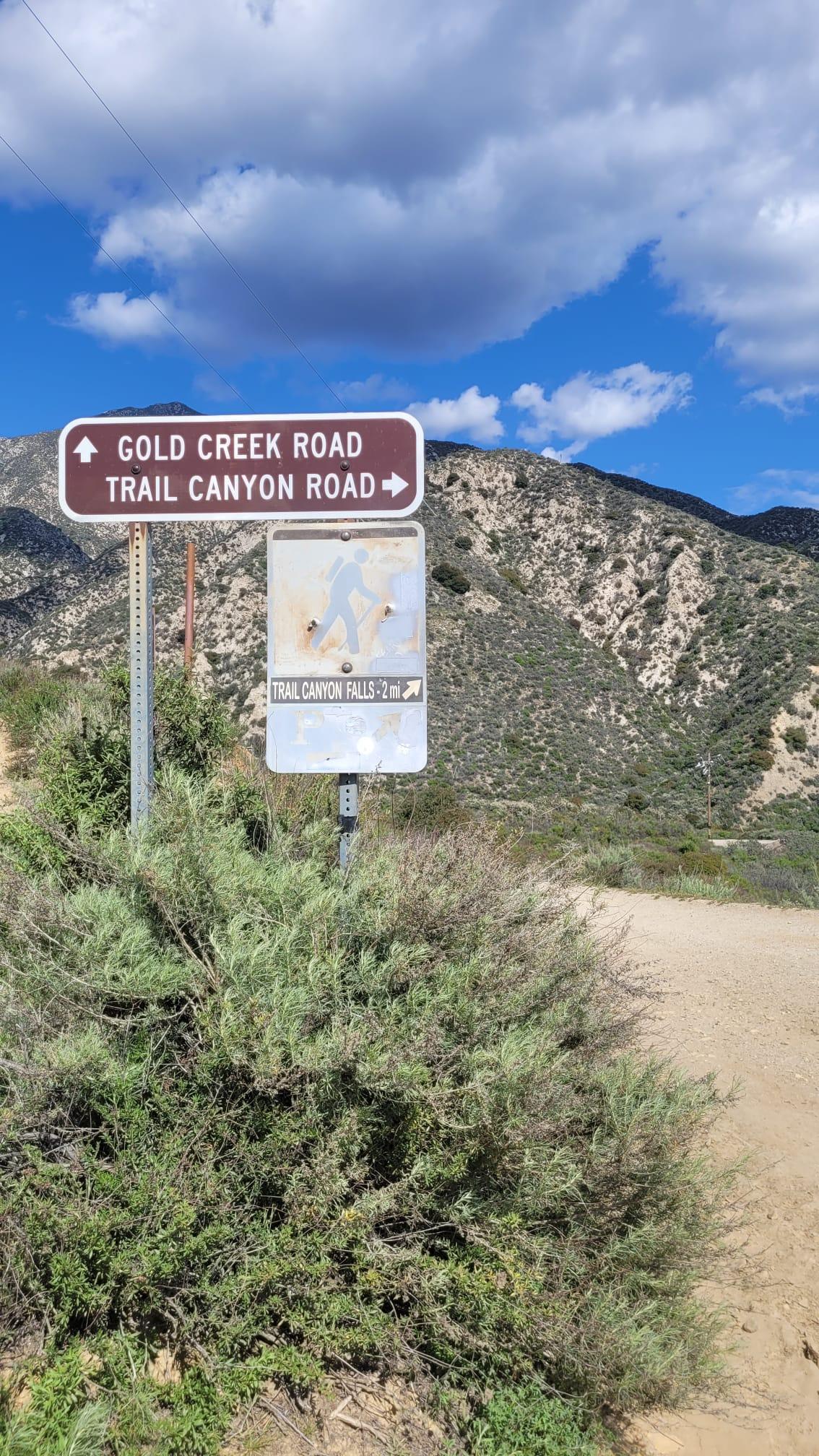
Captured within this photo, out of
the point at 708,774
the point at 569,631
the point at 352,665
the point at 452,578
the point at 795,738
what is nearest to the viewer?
the point at 352,665

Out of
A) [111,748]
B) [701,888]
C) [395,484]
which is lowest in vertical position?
[701,888]

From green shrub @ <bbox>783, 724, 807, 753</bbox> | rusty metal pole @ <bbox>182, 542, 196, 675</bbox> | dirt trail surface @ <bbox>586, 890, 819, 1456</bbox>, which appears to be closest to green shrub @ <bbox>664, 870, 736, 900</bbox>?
dirt trail surface @ <bbox>586, 890, 819, 1456</bbox>

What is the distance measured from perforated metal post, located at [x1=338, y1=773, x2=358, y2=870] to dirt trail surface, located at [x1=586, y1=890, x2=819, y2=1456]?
1.32 m

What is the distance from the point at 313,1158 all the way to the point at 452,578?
43.4 metres

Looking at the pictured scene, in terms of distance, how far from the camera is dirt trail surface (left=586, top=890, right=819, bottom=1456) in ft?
9.53

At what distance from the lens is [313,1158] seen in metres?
2.55

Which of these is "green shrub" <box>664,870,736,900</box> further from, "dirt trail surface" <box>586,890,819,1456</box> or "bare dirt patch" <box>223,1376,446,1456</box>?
"bare dirt patch" <box>223,1376,446,1456</box>

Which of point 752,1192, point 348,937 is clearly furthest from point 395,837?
point 752,1192

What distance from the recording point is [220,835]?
3.54 m

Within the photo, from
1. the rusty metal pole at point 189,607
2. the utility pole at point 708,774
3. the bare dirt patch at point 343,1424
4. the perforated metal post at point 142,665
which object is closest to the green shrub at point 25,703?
the rusty metal pole at point 189,607

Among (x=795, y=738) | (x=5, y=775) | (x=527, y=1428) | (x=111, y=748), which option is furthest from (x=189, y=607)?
(x=795, y=738)

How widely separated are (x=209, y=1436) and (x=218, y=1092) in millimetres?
807

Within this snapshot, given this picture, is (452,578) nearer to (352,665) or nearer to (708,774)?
(708,774)

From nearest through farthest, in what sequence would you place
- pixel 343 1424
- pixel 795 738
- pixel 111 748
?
pixel 343 1424
pixel 111 748
pixel 795 738
